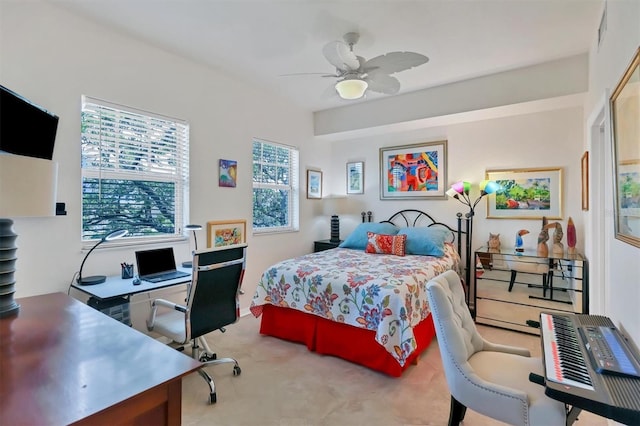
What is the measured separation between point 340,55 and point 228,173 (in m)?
1.91

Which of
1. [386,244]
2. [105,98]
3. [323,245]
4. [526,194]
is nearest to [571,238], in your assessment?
[526,194]

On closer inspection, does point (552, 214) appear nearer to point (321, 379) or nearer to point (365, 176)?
point (365, 176)

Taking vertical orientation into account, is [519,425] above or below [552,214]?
below

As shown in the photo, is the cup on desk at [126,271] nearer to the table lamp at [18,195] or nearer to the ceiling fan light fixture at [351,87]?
the table lamp at [18,195]

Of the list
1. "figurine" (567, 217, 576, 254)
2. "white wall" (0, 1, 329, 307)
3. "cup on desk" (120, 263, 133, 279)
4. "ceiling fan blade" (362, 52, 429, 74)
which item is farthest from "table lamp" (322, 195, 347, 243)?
"cup on desk" (120, 263, 133, 279)

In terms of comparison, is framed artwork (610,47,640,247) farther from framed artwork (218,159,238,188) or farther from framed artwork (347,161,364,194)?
framed artwork (347,161,364,194)

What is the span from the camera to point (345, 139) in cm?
517

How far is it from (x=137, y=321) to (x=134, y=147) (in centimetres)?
Answer: 158

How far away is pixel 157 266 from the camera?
2730 mm

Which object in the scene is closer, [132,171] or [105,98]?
[105,98]

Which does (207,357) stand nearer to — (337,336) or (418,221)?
(337,336)

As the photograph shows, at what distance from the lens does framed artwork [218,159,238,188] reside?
11.8ft

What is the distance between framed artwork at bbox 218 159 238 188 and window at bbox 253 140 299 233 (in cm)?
39

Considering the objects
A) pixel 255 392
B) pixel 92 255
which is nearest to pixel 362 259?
pixel 255 392
